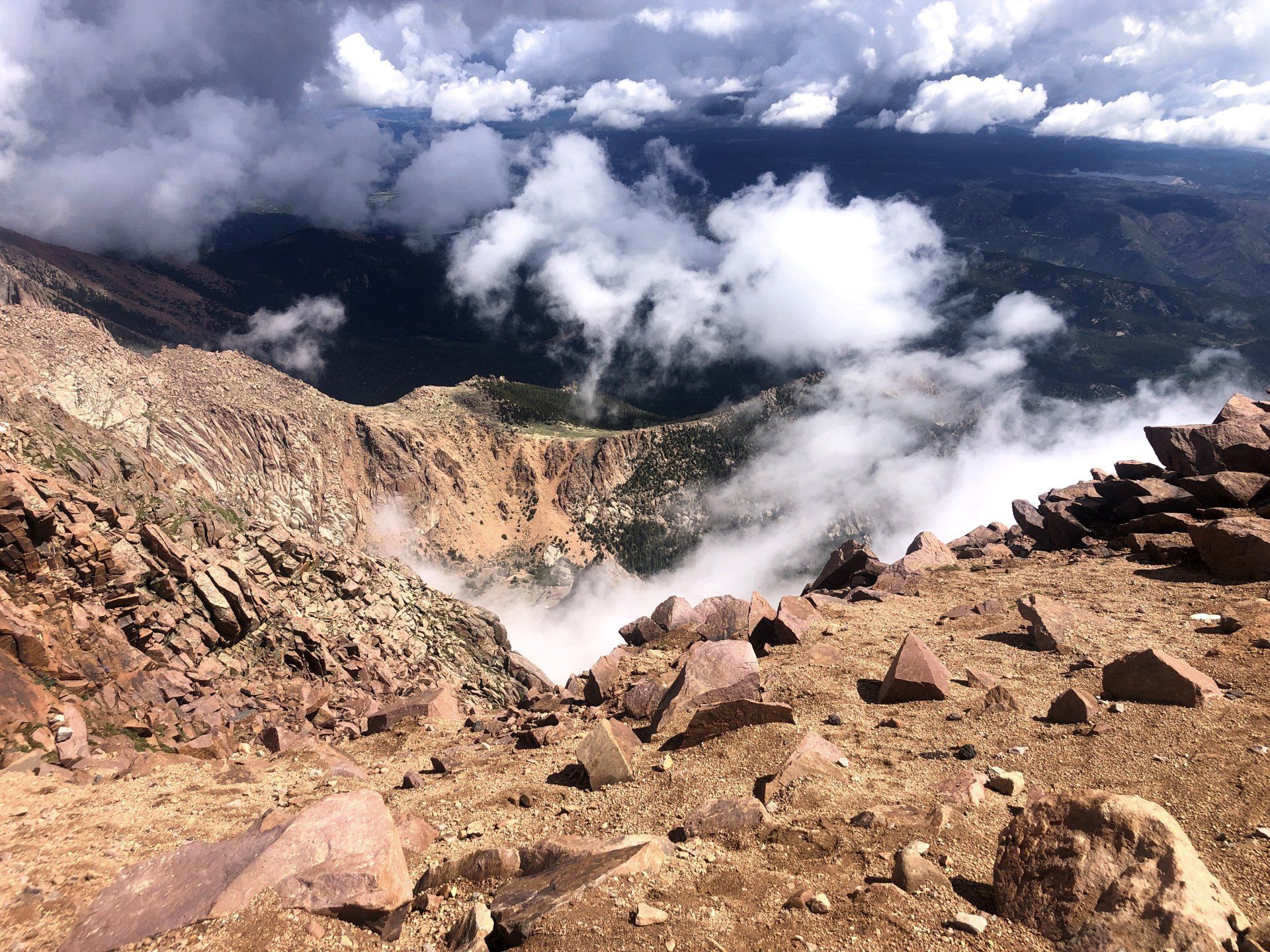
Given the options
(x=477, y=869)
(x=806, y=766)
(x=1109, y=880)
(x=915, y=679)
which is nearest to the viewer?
(x=1109, y=880)

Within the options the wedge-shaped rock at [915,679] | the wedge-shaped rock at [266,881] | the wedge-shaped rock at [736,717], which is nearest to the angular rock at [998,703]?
the wedge-shaped rock at [915,679]

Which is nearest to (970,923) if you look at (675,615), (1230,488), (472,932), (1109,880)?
(1109,880)

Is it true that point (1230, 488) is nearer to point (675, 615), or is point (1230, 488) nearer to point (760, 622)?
point (760, 622)

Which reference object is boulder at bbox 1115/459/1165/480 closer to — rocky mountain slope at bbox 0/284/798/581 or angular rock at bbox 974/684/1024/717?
angular rock at bbox 974/684/1024/717

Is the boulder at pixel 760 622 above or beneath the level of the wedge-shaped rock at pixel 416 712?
above

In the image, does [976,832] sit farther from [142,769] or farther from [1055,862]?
[142,769]

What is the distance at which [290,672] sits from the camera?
29531 millimetres

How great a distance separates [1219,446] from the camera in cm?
3133

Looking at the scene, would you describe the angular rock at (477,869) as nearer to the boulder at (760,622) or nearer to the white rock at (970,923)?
the white rock at (970,923)

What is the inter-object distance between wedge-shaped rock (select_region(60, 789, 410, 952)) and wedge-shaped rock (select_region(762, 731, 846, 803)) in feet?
21.5

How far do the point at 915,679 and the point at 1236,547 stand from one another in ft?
48.7

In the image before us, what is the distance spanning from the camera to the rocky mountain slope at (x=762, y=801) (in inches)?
304

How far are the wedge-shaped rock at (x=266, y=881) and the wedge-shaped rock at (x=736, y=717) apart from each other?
7.33 meters

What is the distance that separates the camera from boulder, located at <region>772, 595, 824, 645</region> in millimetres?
22109
